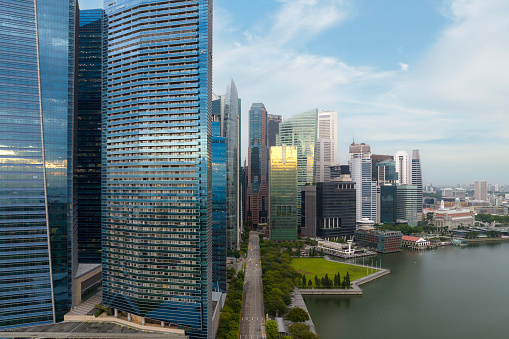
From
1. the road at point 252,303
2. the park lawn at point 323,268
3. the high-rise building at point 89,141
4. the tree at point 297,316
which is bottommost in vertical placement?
the park lawn at point 323,268

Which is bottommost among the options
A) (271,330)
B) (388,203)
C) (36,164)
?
(271,330)

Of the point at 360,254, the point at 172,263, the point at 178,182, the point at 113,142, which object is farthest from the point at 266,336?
the point at 360,254

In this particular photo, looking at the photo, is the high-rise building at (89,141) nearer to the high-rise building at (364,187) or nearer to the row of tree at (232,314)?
the row of tree at (232,314)

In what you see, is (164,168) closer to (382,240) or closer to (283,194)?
(283,194)

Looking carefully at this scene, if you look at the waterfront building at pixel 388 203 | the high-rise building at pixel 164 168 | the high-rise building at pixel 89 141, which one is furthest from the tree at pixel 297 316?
the waterfront building at pixel 388 203

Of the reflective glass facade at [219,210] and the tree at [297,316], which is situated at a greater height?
the reflective glass facade at [219,210]

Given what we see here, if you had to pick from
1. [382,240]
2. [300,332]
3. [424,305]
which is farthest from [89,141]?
[382,240]

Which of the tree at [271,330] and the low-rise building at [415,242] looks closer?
the tree at [271,330]

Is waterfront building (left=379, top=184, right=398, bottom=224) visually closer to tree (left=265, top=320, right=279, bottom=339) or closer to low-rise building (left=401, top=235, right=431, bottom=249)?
low-rise building (left=401, top=235, right=431, bottom=249)
